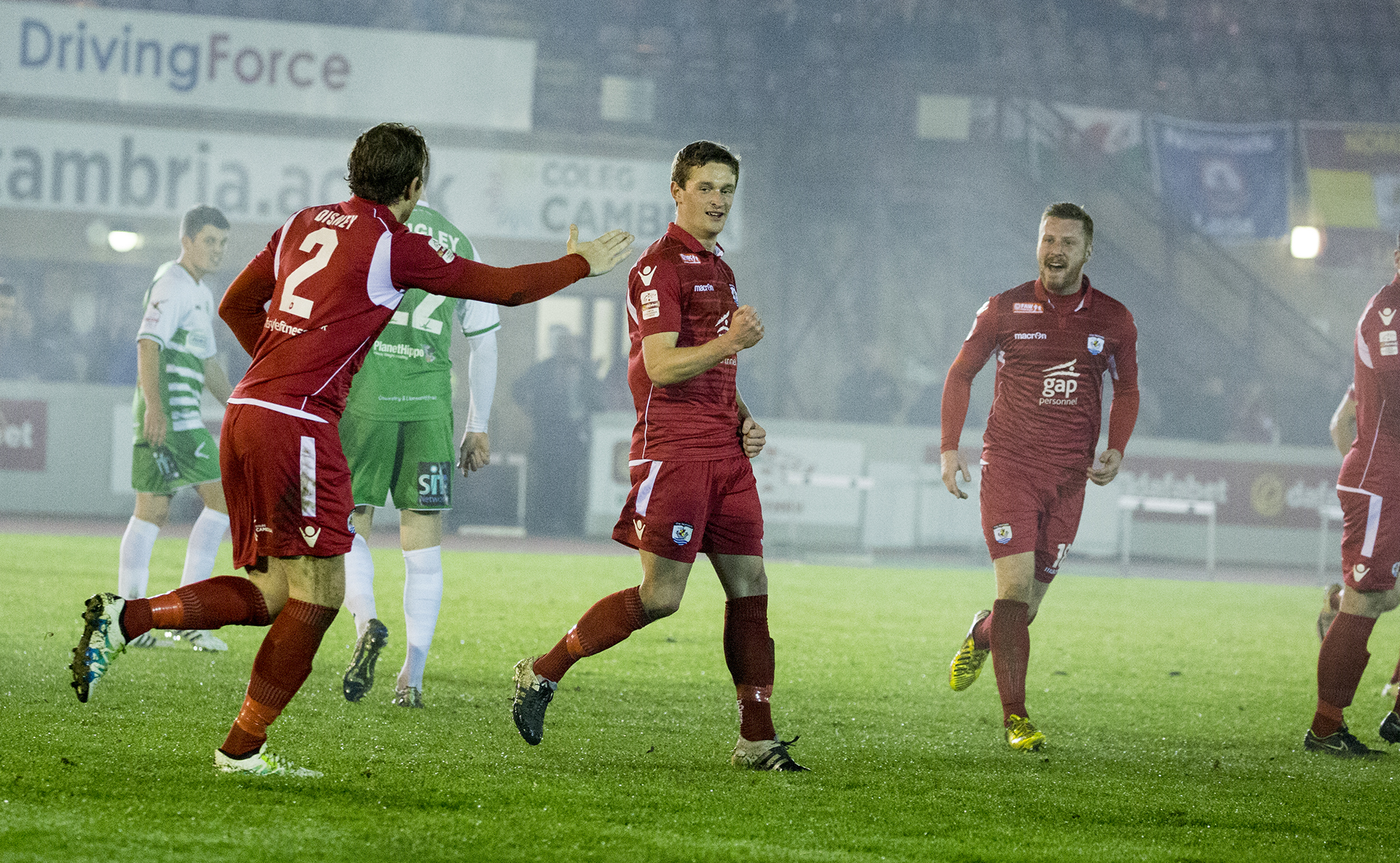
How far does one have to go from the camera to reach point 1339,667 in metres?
5.98

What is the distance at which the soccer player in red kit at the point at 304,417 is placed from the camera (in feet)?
13.3

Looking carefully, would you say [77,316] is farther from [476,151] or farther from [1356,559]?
[1356,559]

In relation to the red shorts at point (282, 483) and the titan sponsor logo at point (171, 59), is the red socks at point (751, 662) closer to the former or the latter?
the red shorts at point (282, 483)

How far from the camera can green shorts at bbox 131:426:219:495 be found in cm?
762

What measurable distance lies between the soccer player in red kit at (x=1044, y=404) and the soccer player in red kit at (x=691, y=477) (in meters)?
1.39

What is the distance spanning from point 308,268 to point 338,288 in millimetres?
102

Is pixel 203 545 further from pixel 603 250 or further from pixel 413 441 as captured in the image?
pixel 603 250

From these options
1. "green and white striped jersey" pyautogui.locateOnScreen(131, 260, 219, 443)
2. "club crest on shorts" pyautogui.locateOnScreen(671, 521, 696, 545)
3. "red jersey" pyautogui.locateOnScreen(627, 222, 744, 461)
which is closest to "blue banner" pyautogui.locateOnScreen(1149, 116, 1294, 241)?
"green and white striped jersey" pyautogui.locateOnScreen(131, 260, 219, 443)

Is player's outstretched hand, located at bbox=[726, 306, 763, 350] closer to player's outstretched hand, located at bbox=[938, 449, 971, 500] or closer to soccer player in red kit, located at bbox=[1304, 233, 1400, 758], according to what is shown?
player's outstretched hand, located at bbox=[938, 449, 971, 500]

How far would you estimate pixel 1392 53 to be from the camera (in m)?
25.1

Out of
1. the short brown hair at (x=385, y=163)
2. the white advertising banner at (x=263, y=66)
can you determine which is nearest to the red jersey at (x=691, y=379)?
the short brown hair at (x=385, y=163)

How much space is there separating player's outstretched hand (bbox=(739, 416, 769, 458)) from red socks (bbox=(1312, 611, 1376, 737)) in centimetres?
271

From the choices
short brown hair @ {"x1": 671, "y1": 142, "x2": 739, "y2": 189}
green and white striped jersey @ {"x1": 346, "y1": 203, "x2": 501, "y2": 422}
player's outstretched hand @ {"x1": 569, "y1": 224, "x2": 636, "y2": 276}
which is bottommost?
green and white striped jersey @ {"x1": 346, "y1": 203, "x2": 501, "y2": 422}

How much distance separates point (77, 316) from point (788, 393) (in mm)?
10068
